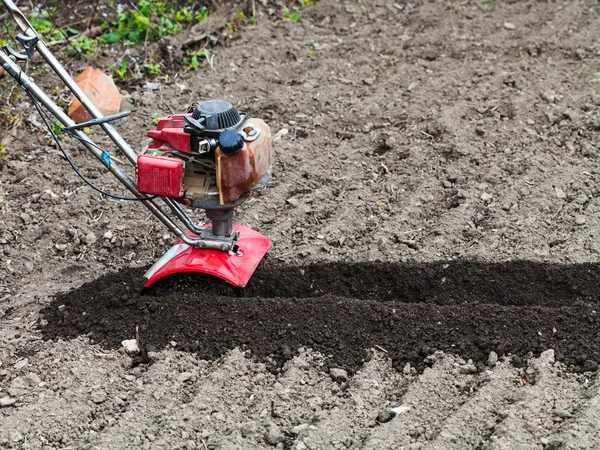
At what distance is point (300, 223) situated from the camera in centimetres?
418

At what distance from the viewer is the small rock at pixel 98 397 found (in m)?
3.07

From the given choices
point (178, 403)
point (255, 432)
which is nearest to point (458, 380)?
point (255, 432)

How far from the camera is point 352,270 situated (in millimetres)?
3770

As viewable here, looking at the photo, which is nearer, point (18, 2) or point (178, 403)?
point (178, 403)

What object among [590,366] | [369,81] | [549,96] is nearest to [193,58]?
[369,81]

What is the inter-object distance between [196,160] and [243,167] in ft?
0.70

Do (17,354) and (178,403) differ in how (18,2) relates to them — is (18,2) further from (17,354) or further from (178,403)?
(178,403)

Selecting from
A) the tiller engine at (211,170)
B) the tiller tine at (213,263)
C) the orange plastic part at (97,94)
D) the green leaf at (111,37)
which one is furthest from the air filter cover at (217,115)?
the green leaf at (111,37)

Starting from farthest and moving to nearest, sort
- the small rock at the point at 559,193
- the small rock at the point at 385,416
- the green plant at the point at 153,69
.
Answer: the green plant at the point at 153,69, the small rock at the point at 559,193, the small rock at the point at 385,416

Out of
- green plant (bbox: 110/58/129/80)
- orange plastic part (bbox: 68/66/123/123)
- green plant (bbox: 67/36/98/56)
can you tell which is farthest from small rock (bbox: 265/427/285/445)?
green plant (bbox: 67/36/98/56)

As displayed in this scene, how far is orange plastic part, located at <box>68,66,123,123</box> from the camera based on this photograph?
16.6 ft

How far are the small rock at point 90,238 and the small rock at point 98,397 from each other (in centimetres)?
120

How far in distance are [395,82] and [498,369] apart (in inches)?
110

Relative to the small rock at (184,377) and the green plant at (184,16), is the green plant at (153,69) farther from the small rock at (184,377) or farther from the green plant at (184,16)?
the small rock at (184,377)
